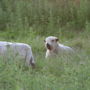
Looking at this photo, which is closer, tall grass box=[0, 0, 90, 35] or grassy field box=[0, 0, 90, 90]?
grassy field box=[0, 0, 90, 90]

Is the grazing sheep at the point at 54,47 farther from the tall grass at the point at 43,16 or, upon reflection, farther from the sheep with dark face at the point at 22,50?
the tall grass at the point at 43,16

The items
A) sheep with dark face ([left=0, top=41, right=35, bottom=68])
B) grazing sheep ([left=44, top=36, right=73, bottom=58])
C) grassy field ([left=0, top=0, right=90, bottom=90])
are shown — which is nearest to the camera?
sheep with dark face ([left=0, top=41, right=35, bottom=68])

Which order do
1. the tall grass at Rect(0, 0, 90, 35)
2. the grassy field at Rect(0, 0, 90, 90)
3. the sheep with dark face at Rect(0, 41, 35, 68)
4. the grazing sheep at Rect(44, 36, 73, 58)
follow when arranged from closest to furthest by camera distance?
the sheep with dark face at Rect(0, 41, 35, 68) < the grazing sheep at Rect(44, 36, 73, 58) < the grassy field at Rect(0, 0, 90, 90) < the tall grass at Rect(0, 0, 90, 35)

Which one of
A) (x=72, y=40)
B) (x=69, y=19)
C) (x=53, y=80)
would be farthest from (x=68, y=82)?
(x=69, y=19)

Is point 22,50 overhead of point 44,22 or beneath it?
overhead

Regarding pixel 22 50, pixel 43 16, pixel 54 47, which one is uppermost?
pixel 22 50

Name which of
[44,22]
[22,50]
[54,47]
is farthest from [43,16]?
[22,50]

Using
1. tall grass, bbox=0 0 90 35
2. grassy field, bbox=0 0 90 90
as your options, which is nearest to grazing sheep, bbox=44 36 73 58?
grassy field, bbox=0 0 90 90

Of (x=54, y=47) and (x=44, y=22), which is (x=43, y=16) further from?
(x=54, y=47)

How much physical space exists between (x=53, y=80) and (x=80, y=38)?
6556 mm

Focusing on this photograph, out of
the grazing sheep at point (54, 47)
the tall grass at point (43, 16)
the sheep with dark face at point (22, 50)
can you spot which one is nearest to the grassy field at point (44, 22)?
the tall grass at point (43, 16)

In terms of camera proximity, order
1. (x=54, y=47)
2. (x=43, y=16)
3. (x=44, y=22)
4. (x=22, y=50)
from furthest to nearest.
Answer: (x=43, y=16) < (x=44, y=22) < (x=54, y=47) < (x=22, y=50)

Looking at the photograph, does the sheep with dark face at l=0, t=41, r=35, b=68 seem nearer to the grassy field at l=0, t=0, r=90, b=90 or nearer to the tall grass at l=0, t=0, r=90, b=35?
the grassy field at l=0, t=0, r=90, b=90

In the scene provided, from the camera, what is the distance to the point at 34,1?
550 inches
